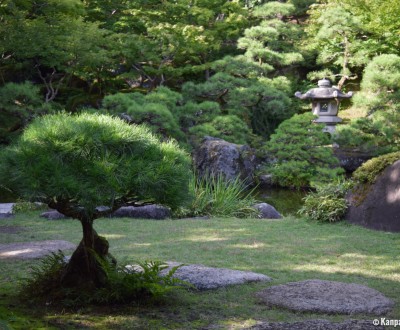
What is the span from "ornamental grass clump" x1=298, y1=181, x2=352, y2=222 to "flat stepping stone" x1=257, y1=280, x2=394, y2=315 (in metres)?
3.56

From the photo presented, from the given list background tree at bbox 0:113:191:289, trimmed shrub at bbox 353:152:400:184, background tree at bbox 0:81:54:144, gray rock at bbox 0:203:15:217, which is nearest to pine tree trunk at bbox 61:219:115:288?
background tree at bbox 0:113:191:289

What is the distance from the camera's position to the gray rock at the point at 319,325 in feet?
9.09

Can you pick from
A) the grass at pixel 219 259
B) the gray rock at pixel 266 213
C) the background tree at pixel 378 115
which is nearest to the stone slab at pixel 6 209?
the grass at pixel 219 259

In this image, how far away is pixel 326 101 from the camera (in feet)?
53.8

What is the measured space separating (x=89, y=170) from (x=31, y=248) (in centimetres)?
249

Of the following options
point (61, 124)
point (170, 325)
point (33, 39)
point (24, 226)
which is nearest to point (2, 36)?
point (33, 39)

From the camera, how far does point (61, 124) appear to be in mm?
3248

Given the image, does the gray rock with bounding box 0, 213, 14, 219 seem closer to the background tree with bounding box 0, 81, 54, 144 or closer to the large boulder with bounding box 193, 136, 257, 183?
the background tree with bounding box 0, 81, 54, 144

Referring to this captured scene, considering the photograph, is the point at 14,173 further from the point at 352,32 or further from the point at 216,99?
the point at 352,32

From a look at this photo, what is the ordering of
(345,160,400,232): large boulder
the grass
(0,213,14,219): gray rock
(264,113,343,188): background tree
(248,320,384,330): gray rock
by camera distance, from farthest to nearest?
(264,113,343,188): background tree → (0,213,14,219): gray rock → (345,160,400,232): large boulder → the grass → (248,320,384,330): gray rock

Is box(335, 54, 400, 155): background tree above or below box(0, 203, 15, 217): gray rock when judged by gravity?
above

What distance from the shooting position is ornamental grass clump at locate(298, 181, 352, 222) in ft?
23.5

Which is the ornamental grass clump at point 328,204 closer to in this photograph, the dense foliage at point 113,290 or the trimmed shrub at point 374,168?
the trimmed shrub at point 374,168

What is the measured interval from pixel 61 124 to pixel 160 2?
15222 mm
